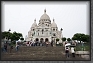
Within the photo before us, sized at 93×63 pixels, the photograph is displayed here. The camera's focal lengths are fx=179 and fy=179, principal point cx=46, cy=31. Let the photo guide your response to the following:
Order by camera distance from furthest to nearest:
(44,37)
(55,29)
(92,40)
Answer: (55,29) → (44,37) → (92,40)

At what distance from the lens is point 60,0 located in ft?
31.3

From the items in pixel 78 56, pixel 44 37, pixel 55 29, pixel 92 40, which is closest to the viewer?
pixel 92 40

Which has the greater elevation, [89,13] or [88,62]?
[89,13]

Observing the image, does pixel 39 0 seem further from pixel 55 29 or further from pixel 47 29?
pixel 55 29

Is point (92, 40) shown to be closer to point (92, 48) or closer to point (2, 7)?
point (92, 48)

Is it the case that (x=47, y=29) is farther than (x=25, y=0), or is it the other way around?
(x=47, y=29)

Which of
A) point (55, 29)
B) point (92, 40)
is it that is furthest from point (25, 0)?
point (55, 29)

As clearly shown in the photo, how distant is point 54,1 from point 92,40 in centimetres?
286

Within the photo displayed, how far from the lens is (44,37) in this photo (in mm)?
60656

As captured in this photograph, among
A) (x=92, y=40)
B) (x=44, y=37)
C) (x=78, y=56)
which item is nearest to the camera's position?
(x=92, y=40)

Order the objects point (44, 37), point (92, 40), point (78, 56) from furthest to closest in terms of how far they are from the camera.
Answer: point (44, 37) < point (78, 56) < point (92, 40)

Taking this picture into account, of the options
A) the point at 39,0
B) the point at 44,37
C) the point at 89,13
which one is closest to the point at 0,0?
the point at 39,0

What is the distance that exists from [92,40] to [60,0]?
269cm

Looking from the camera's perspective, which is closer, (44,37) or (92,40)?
(92,40)
